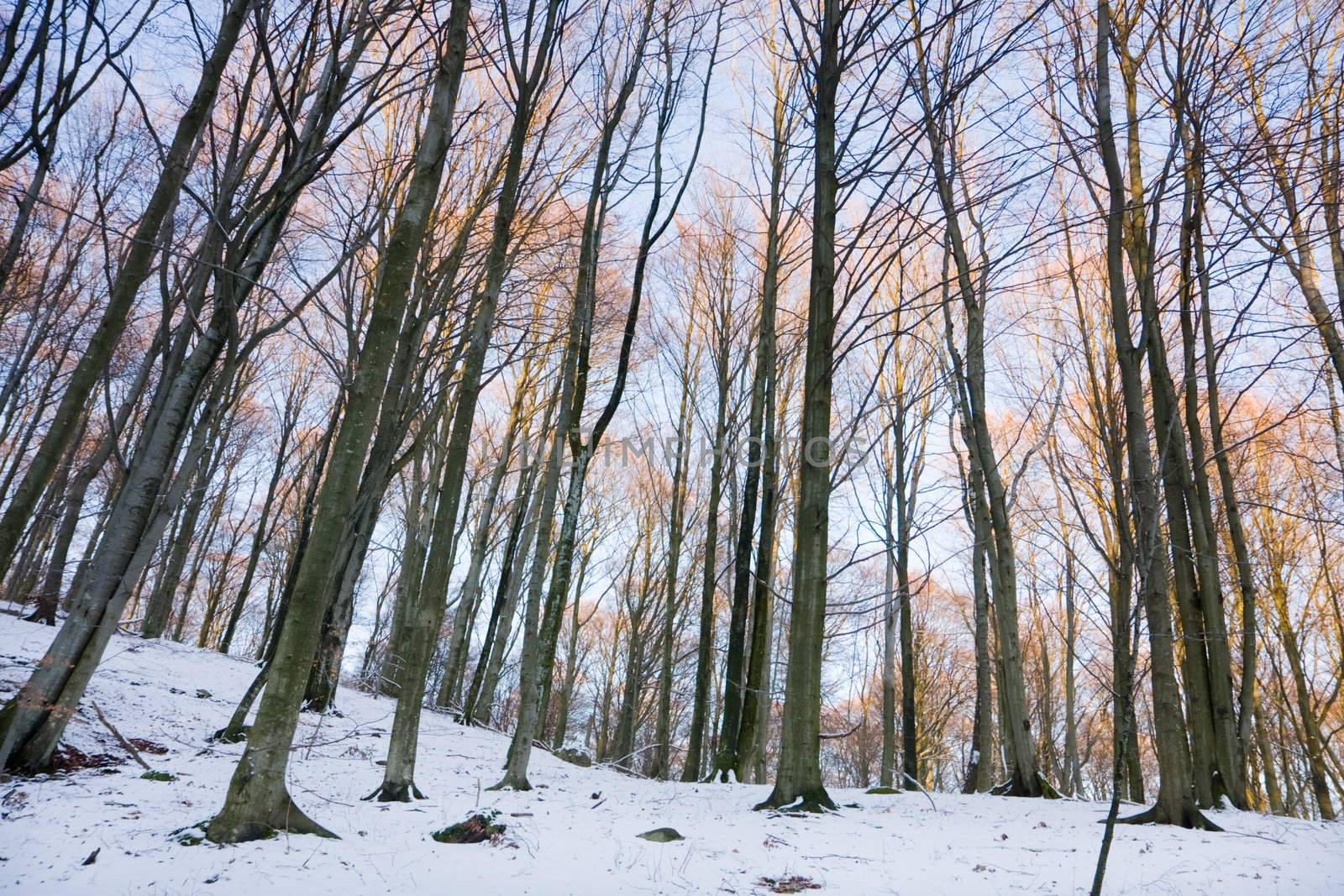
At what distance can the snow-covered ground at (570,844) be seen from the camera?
107 inches

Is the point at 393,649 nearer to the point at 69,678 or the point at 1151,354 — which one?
the point at 69,678

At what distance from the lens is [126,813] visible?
3305 mm

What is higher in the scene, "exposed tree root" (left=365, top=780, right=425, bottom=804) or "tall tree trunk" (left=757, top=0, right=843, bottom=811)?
"tall tree trunk" (left=757, top=0, right=843, bottom=811)

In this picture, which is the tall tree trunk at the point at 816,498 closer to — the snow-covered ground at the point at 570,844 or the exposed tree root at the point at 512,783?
the snow-covered ground at the point at 570,844

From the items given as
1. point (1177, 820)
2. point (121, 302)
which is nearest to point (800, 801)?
point (1177, 820)

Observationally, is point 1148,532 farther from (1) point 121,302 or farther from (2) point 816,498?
(1) point 121,302

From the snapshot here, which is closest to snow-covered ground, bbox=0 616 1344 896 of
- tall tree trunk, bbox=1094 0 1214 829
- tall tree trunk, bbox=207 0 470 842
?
tall tree trunk, bbox=207 0 470 842

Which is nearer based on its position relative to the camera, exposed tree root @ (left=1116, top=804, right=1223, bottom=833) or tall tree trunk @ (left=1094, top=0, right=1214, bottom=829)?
exposed tree root @ (left=1116, top=804, right=1223, bottom=833)

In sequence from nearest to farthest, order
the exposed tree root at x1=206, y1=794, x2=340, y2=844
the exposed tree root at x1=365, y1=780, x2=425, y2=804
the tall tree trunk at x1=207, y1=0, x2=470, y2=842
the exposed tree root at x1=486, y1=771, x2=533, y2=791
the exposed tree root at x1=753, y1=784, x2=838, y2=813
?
the exposed tree root at x1=206, y1=794, x2=340, y2=844
the tall tree trunk at x1=207, y1=0, x2=470, y2=842
the exposed tree root at x1=365, y1=780, x2=425, y2=804
the exposed tree root at x1=753, y1=784, x2=838, y2=813
the exposed tree root at x1=486, y1=771, x2=533, y2=791

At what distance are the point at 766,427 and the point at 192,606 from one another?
105ft

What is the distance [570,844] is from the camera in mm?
3541

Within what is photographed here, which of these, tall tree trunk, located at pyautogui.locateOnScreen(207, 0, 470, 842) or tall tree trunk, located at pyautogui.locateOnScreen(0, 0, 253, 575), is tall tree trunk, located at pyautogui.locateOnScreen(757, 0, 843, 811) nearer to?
tall tree trunk, located at pyautogui.locateOnScreen(207, 0, 470, 842)

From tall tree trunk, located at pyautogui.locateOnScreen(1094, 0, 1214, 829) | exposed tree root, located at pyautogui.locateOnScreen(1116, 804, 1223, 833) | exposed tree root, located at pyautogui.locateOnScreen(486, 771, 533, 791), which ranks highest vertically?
tall tree trunk, located at pyautogui.locateOnScreen(1094, 0, 1214, 829)

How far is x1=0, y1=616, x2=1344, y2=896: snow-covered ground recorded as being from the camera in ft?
8.91
